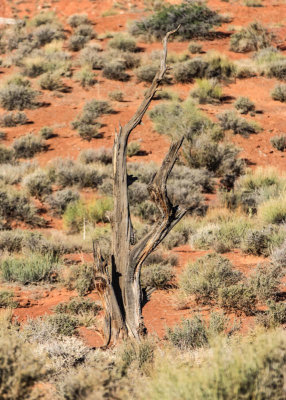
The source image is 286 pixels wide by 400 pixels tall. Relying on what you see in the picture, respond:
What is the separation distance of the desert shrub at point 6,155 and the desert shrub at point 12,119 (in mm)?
2496

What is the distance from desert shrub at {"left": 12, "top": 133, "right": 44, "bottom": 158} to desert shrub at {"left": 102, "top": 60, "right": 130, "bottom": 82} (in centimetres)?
691

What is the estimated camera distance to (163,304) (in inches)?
295

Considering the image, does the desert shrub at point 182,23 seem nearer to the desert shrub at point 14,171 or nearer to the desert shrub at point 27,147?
the desert shrub at point 27,147

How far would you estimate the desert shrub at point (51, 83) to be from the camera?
21.6m

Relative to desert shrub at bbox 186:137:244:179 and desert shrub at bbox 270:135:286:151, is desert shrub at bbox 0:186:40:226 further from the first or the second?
desert shrub at bbox 270:135:286:151

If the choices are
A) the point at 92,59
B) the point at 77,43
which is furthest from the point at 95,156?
the point at 77,43

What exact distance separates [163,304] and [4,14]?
132 ft

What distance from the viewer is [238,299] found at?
22.0 feet

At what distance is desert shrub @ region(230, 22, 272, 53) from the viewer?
970 inches

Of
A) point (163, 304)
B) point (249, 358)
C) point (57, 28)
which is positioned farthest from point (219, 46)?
point (249, 358)

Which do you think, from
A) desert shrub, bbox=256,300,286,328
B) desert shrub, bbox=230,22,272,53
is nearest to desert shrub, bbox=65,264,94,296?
desert shrub, bbox=256,300,286,328

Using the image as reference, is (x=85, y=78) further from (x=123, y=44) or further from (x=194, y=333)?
(x=194, y=333)

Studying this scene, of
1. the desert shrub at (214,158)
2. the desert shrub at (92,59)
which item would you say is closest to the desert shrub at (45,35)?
the desert shrub at (92,59)

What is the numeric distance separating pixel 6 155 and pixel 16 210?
4.99m
